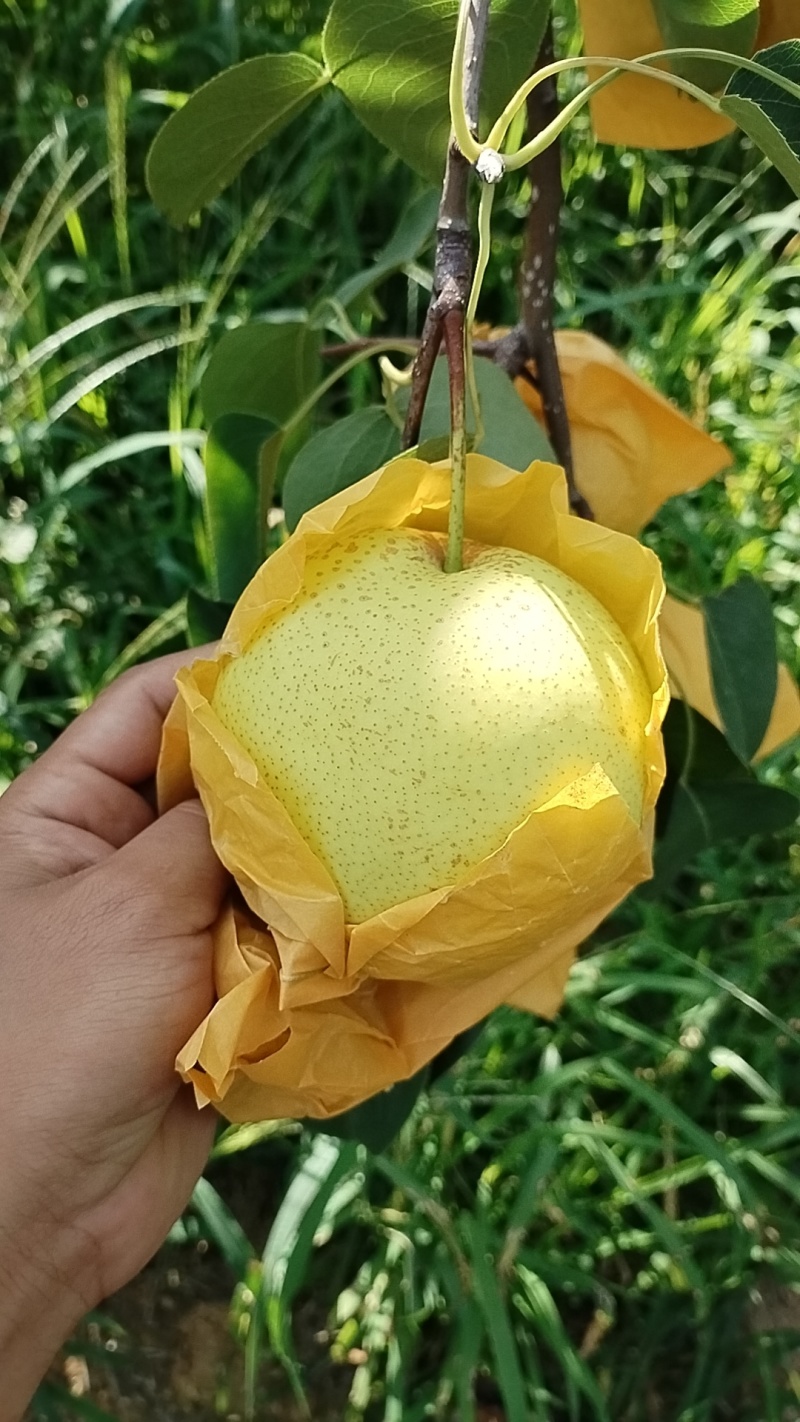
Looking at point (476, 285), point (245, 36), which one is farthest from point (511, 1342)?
point (245, 36)

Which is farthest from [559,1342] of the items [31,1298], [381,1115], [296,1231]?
[31,1298]

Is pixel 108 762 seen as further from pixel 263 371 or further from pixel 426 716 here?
pixel 426 716

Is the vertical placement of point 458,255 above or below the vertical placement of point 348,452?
above

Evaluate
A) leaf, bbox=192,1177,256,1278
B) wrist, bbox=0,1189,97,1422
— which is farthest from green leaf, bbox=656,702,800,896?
leaf, bbox=192,1177,256,1278

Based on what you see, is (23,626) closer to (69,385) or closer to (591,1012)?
(69,385)

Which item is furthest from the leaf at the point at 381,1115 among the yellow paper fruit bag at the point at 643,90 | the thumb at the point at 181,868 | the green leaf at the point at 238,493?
the yellow paper fruit bag at the point at 643,90

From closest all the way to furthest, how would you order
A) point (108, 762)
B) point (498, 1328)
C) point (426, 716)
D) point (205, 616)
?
point (426, 716)
point (205, 616)
point (108, 762)
point (498, 1328)

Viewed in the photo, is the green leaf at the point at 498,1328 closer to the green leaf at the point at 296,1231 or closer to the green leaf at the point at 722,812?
the green leaf at the point at 296,1231
